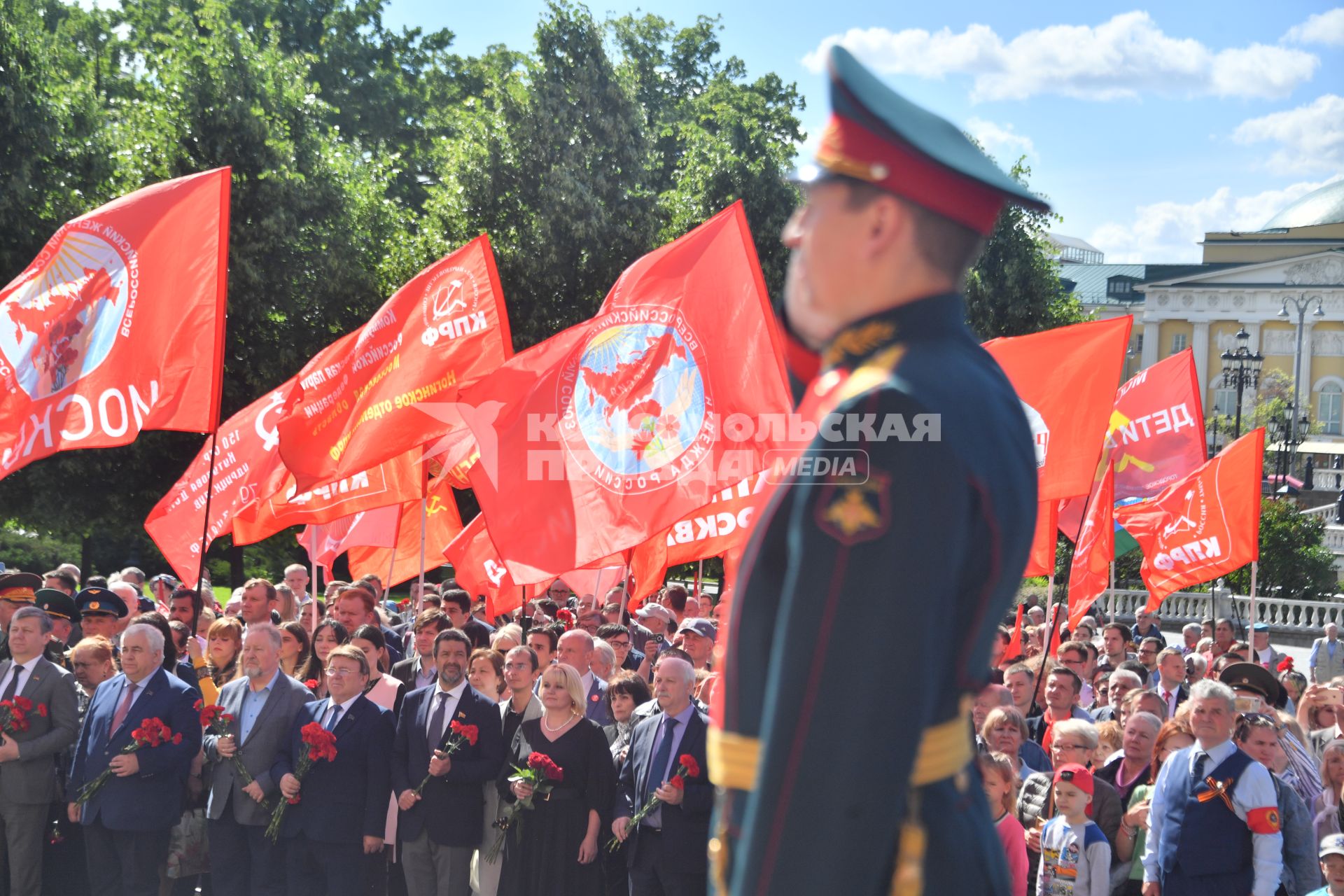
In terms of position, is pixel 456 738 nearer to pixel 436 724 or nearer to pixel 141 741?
pixel 436 724

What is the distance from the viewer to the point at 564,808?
8.66 metres

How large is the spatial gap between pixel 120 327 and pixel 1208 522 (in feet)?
34.0

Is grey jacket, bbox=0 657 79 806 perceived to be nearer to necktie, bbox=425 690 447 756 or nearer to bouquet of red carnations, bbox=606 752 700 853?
necktie, bbox=425 690 447 756

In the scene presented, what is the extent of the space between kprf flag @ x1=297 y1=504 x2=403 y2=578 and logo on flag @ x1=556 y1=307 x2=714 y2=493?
557 cm

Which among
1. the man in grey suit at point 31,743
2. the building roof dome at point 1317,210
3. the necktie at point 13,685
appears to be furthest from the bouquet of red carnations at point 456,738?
the building roof dome at point 1317,210

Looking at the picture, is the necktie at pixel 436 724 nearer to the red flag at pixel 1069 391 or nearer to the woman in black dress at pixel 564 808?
the woman in black dress at pixel 564 808

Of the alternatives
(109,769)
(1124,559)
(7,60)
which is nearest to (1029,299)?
(1124,559)

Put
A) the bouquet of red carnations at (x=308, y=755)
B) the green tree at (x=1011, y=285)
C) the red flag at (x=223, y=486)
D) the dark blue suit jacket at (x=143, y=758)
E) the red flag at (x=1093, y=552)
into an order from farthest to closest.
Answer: the green tree at (x=1011, y=285) → the red flag at (x=1093, y=552) → the red flag at (x=223, y=486) → the dark blue suit jacket at (x=143, y=758) → the bouquet of red carnations at (x=308, y=755)

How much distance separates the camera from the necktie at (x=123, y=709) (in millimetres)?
8938

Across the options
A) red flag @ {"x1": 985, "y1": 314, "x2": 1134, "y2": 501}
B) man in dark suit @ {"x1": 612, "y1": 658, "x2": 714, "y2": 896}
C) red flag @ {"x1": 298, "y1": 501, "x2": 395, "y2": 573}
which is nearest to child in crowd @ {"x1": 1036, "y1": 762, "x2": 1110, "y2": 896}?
man in dark suit @ {"x1": 612, "y1": 658, "x2": 714, "y2": 896}

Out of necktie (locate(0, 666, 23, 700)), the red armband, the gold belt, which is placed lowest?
the red armband

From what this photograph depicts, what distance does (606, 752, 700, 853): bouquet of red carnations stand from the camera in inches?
321

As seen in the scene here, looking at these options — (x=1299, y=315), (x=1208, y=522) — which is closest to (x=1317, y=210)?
(x=1299, y=315)

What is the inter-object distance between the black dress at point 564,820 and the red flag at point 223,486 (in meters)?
4.35
